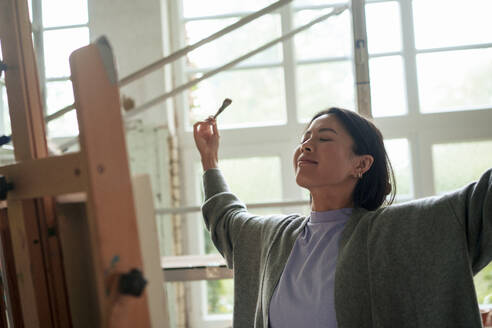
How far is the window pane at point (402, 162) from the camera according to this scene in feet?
9.45

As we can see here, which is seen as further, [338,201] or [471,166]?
[471,166]

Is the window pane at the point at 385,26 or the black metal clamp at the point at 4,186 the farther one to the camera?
the window pane at the point at 385,26

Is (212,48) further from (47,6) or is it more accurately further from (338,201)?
(338,201)

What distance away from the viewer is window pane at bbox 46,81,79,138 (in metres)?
3.09

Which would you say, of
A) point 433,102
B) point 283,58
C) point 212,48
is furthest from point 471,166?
point 212,48

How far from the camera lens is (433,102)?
113 inches

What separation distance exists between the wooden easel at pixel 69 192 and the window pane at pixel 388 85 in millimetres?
2415

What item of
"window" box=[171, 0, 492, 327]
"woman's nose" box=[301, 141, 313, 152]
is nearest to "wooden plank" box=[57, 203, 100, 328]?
"woman's nose" box=[301, 141, 313, 152]

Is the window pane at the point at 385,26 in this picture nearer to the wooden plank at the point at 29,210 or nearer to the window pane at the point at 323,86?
the window pane at the point at 323,86

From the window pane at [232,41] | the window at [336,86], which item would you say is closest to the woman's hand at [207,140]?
the window at [336,86]

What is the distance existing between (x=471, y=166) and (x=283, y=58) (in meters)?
1.41

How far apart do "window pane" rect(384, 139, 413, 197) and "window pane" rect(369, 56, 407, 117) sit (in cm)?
20

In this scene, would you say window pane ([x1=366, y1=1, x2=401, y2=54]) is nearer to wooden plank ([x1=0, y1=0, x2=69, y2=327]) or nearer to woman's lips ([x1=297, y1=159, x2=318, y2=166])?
woman's lips ([x1=297, y1=159, x2=318, y2=166])

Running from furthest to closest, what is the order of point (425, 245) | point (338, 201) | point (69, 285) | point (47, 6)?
point (47, 6) → point (338, 201) → point (425, 245) → point (69, 285)
